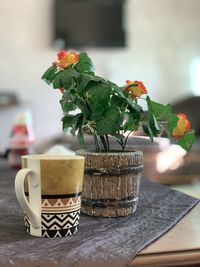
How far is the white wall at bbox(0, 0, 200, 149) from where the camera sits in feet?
11.3

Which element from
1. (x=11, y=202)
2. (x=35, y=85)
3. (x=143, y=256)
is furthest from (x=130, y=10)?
(x=143, y=256)

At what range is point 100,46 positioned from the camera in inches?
145

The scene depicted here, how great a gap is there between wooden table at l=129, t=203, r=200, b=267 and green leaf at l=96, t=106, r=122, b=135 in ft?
0.58

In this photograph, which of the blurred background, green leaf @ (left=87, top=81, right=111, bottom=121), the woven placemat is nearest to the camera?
the woven placemat

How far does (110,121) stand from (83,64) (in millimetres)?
105

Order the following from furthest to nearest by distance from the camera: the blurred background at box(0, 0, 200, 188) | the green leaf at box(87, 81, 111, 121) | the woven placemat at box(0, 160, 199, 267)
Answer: the blurred background at box(0, 0, 200, 188) → the green leaf at box(87, 81, 111, 121) → the woven placemat at box(0, 160, 199, 267)

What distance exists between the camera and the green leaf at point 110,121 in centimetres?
63

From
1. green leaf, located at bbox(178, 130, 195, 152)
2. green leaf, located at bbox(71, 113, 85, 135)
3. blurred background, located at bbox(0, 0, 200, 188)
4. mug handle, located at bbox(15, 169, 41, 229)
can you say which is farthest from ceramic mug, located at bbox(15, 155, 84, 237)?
blurred background, located at bbox(0, 0, 200, 188)

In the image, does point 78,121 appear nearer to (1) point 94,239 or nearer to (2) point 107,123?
(2) point 107,123

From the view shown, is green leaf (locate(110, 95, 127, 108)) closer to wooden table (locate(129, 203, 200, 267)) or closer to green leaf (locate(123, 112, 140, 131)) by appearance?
green leaf (locate(123, 112, 140, 131))

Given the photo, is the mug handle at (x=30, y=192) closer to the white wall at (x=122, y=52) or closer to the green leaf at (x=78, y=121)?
the green leaf at (x=78, y=121)

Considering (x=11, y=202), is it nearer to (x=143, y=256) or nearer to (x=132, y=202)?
(x=132, y=202)

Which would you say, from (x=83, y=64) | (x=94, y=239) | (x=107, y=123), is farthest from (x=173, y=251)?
(x=83, y=64)

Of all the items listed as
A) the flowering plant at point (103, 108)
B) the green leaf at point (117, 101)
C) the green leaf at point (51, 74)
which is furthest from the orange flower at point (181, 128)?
the green leaf at point (51, 74)
